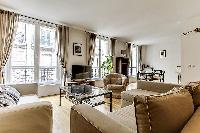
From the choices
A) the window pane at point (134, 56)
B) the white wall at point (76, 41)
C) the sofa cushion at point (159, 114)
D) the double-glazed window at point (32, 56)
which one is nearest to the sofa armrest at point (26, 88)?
the double-glazed window at point (32, 56)

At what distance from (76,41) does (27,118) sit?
205 inches

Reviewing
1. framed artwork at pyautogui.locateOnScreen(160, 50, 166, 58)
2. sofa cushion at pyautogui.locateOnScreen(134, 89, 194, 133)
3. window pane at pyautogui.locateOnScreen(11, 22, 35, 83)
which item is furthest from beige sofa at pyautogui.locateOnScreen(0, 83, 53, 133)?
framed artwork at pyautogui.locateOnScreen(160, 50, 166, 58)

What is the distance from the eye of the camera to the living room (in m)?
1.71

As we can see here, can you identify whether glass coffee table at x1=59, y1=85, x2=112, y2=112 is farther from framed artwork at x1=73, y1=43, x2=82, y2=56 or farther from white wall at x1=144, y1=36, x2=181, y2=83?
white wall at x1=144, y1=36, x2=181, y2=83

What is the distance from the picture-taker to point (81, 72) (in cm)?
642

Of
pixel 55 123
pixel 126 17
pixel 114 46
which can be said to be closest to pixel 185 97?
pixel 55 123

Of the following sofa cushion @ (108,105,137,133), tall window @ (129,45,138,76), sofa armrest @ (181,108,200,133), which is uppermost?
tall window @ (129,45,138,76)

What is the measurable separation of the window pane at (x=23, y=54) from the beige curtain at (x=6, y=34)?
1.77 ft

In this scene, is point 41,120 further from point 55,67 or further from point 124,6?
point 55,67

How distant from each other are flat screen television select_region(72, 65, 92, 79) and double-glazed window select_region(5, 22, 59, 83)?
2.19 feet

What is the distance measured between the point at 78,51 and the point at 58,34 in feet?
3.65

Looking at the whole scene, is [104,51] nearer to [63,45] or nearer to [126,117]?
[63,45]

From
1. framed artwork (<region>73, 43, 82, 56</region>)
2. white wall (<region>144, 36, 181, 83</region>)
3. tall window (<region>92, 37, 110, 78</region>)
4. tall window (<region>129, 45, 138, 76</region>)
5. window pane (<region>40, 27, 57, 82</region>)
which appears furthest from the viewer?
tall window (<region>129, 45, 138, 76</region>)

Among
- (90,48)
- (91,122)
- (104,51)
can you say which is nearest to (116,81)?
(90,48)
